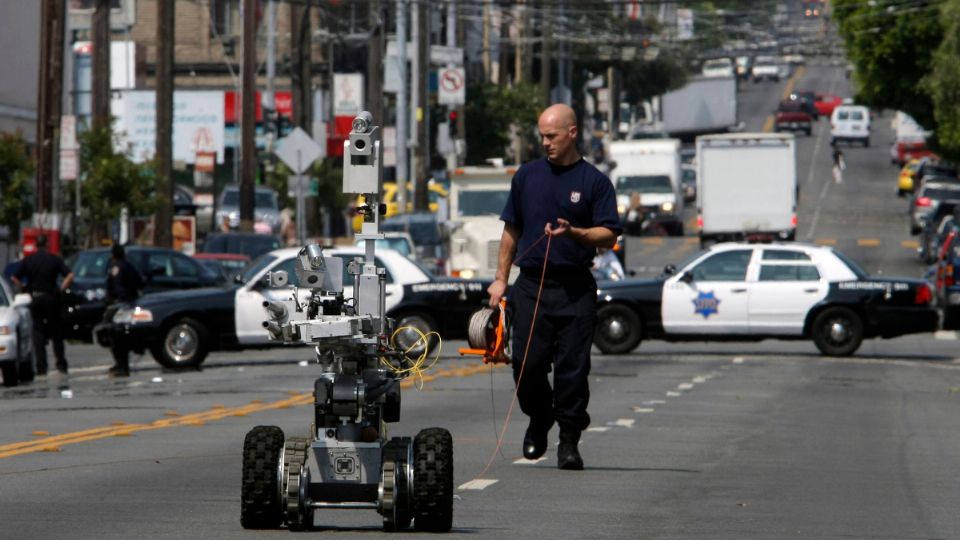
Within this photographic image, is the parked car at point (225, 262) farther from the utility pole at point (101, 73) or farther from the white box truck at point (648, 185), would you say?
the white box truck at point (648, 185)

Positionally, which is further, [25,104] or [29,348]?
[25,104]

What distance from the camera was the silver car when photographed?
60.8 m

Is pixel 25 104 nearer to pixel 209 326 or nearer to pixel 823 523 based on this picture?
pixel 209 326

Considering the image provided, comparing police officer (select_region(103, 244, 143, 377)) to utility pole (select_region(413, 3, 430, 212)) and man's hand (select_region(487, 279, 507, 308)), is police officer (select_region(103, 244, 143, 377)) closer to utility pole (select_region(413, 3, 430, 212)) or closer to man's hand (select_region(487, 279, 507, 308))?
man's hand (select_region(487, 279, 507, 308))

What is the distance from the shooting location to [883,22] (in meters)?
62.0

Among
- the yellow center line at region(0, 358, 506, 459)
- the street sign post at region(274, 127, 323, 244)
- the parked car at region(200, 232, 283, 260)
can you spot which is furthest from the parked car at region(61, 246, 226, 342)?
the yellow center line at region(0, 358, 506, 459)

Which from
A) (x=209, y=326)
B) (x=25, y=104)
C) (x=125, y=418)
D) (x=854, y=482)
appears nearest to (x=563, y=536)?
(x=854, y=482)

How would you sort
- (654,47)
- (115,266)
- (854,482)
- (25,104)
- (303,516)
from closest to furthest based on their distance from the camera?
(303,516), (854,482), (115,266), (25,104), (654,47)

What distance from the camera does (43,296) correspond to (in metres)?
26.2

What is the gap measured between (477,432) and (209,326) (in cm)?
1203

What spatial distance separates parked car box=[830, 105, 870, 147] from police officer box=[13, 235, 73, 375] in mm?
85956

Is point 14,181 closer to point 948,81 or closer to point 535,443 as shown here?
point 948,81

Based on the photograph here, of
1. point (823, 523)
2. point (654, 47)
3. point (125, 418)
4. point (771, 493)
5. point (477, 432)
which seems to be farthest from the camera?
point (654, 47)

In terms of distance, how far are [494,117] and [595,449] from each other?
73389 mm
